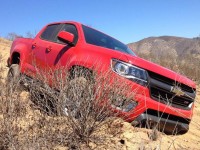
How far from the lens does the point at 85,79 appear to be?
12.3ft

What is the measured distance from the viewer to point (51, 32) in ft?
21.0

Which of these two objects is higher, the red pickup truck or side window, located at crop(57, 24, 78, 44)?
side window, located at crop(57, 24, 78, 44)

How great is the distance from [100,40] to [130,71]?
1513mm

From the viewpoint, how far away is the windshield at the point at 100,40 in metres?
5.28

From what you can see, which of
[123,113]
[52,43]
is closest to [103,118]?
[123,113]

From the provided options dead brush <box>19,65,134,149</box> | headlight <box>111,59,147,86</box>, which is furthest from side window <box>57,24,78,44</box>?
dead brush <box>19,65,134,149</box>

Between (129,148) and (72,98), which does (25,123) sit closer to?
(72,98)

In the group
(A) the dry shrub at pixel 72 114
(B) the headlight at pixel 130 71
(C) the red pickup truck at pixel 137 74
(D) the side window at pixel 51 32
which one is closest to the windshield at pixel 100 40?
(C) the red pickup truck at pixel 137 74

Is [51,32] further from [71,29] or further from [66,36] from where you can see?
[66,36]

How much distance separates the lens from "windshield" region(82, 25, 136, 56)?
17.3 feet

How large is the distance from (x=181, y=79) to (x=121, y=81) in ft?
4.32

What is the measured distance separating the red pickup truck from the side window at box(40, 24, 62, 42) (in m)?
0.33

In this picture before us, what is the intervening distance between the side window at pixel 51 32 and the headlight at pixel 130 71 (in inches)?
83.7

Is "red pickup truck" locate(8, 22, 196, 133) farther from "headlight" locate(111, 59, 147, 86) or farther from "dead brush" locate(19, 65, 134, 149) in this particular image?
"dead brush" locate(19, 65, 134, 149)
